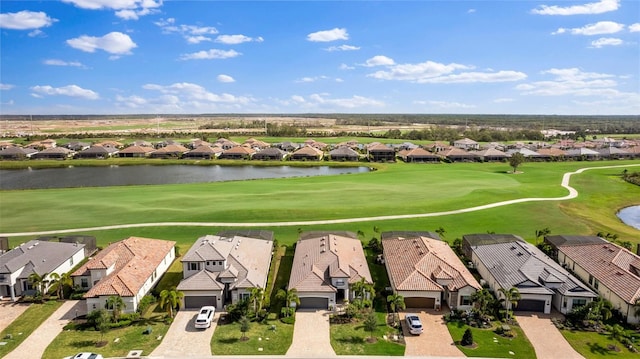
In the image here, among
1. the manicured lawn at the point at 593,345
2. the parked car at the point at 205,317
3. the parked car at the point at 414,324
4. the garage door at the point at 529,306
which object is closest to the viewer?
the manicured lawn at the point at 593,345

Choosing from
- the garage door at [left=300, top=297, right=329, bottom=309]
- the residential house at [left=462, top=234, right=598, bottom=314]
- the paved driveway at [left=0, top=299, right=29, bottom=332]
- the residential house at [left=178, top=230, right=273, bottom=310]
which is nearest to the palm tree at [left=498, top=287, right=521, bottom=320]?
the residential house at [left=462, top=234, right=598, bottom=314]

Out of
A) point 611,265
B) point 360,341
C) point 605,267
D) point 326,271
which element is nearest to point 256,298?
point 326,271

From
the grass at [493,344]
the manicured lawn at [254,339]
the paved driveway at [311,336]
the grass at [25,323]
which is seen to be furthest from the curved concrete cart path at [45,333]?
the grass at [493,344]

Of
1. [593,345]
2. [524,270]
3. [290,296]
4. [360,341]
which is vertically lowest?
[593,345]

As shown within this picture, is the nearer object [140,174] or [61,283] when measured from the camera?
[61,283]

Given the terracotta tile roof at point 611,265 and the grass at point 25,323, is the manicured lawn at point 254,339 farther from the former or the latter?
the terracotta tile roof at point 611,265

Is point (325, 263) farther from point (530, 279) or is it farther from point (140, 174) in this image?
point (140, 174)
